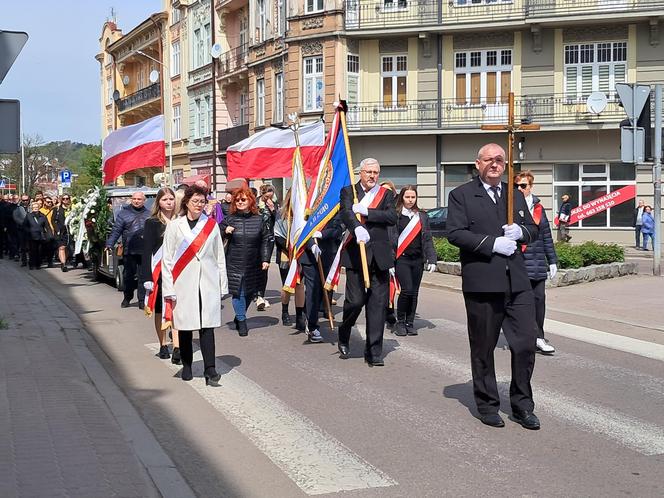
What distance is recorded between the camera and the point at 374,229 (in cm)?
900

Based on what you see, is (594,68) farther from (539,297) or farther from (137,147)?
(539,297)

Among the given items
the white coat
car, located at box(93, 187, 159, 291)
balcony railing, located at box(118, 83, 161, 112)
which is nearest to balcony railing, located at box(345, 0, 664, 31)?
car, located at box(93, 187, 159, 291)

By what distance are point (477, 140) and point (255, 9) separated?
1304 cm

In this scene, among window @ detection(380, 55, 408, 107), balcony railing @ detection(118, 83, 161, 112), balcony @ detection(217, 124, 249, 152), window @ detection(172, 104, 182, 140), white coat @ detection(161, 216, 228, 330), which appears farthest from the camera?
balcony railing @ detection(118, 83, 161, 112)

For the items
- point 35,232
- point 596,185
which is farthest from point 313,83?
point 35,232

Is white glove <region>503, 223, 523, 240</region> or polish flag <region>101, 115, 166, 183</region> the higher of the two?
polish flag <region>101, 115, 166, 183</region>

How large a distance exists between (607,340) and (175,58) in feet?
155

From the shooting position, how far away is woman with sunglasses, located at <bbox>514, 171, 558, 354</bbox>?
30.5 feet

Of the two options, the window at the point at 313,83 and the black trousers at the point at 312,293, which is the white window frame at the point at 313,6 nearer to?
the window at the point at 313,83

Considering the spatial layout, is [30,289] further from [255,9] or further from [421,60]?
[255,9]

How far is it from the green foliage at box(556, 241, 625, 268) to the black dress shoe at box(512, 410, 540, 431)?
10242 millimetres

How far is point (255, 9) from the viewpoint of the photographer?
40.5 metres

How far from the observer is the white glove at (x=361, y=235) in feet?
28.2

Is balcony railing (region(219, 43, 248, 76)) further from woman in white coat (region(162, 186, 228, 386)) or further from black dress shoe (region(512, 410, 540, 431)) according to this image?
black dress shoe (region(512, 410, 540, 431))
